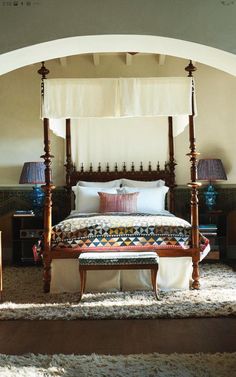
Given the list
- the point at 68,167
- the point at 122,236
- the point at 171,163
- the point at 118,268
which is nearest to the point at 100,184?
the point at 68,167

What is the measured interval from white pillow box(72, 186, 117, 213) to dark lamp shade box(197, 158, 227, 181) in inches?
50.7

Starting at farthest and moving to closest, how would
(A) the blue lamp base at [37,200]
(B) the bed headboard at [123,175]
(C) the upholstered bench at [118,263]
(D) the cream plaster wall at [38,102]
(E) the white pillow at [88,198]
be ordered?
(D) the cream plaster wall at [38,102] → (B) the bed headboard at [123,175] → (A) the blue lamp base at [37,200] → (E) the white pillow at [88,198] → (C) the upholstered bench at [118,263]

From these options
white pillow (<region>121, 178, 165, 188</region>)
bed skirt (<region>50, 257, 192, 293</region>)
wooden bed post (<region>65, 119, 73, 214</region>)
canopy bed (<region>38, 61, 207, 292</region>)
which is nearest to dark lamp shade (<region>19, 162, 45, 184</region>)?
wooden bed post (<region>65, 119, 73, 214</region>)

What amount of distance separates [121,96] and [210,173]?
2240 millimetres

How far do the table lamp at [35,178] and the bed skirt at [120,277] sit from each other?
1853 millimetres

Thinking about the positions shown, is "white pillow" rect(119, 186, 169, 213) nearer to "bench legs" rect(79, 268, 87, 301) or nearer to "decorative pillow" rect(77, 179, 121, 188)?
"decorative pillow" rect(77, 179, 121, 188)

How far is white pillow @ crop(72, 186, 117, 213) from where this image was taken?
6.33 meters

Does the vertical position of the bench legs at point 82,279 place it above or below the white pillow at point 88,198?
below

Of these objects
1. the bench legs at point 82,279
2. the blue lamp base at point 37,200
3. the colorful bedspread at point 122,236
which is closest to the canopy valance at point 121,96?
the colorful bedspread at point 122,236

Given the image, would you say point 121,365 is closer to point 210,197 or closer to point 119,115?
point 119,115

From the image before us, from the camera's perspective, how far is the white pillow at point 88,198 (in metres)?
6.33

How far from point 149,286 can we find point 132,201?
1.50 meters

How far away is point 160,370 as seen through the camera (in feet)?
8.98

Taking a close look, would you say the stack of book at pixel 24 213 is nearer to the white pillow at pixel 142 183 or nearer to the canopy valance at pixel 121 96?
the white pillow at pixel 142 183
